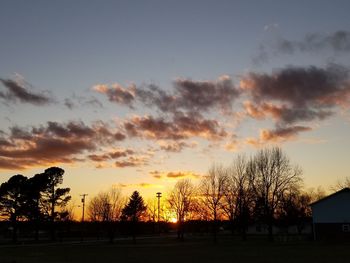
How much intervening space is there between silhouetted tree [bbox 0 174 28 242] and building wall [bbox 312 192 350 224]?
56952 mm

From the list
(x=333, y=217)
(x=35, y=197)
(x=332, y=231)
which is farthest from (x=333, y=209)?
(x=35, y=197)

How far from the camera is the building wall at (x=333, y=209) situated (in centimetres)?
6669

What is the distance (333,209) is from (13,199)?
61.5 metres

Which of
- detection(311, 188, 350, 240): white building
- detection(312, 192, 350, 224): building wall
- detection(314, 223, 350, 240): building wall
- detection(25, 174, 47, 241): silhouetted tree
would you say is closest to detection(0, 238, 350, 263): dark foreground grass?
detection(314, 223, 350, 240): building wall

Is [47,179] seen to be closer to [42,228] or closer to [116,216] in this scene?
[42,228]

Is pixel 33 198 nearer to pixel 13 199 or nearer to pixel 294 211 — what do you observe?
pixel 13 199

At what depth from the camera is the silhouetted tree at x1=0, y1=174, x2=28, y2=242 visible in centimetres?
8675

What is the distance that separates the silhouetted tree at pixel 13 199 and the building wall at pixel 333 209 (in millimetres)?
56952

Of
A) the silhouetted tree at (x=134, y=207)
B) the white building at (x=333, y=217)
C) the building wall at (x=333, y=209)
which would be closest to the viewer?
the white building at (x=333, y=217)

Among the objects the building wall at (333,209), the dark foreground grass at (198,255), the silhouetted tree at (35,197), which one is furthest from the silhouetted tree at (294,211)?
the silhouetted tree at (35,197)

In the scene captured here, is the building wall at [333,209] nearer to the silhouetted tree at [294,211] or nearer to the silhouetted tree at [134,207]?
the silhouetted tree at [294,211]

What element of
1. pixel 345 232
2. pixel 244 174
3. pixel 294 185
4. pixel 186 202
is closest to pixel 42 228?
pixel 186 202

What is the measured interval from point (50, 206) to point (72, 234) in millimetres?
36149

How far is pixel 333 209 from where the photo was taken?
6756 cm
